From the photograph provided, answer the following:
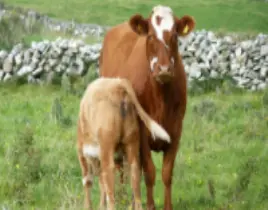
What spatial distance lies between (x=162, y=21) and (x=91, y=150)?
1446 mm

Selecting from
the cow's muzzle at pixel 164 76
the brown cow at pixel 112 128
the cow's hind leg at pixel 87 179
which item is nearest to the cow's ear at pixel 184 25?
the cow's muzzle at pixel 164 76

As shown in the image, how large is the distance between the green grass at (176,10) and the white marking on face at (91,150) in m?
26.7

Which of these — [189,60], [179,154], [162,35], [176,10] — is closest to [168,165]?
[162,35]

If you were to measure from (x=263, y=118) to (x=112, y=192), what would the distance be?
621 cm

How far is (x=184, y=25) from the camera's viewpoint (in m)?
7.01

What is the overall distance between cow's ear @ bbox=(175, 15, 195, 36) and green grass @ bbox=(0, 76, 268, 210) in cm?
172

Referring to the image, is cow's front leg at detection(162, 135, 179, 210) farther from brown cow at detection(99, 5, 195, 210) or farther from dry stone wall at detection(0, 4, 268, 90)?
dry stone wall at detection(0, 4, 268, 90)

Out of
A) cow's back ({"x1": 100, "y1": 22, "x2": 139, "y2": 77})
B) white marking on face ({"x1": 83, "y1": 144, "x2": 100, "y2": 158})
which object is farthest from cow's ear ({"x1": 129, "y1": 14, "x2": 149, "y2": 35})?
white marking on face ({"x1": 83, "y1": 144, "x2": 100, "y2": 158})

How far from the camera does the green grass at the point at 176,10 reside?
115 ft

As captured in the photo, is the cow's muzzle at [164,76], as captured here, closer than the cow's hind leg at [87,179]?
Yes

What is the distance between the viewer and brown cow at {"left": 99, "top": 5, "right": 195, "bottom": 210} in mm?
6773

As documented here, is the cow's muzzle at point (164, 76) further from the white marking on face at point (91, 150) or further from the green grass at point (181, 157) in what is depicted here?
the green grass at point (181, 157)

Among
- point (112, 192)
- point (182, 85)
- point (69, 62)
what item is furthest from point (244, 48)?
point (112, 192)

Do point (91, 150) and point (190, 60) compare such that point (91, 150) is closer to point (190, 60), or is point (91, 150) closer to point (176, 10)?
point (190, 60)
